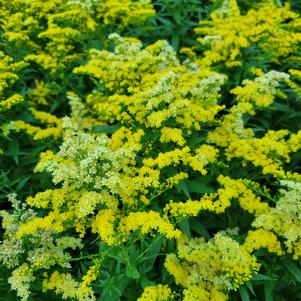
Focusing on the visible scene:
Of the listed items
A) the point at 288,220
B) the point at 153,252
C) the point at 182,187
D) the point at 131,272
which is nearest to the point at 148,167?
the point at 182,187

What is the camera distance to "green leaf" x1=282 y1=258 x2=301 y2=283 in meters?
4.25

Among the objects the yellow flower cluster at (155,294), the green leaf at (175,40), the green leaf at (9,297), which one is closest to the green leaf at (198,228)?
the yellow flower cluster at (155,294)

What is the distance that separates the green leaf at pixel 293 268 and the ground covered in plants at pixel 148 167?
12 mm

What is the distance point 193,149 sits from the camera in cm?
498

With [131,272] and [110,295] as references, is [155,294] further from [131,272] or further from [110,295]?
[110,295]

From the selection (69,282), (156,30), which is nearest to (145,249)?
(69,282)

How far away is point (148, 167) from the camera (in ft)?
13.9

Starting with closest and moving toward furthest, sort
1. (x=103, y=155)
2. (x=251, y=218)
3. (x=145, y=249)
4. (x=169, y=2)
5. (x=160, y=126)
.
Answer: (x=103, y=155), (x=145, y=249), (x=160, y=126), (x=251, y=218), (x=169, y=2)

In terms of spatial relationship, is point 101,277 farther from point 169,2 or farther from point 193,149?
point 169,2

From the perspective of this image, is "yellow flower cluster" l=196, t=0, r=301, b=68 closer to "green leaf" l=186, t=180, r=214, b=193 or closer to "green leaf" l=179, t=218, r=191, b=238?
"green leaf" l=186, t=180, r=214, b=193

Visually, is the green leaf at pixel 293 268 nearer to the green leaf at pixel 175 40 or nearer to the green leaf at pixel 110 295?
the green leaf at pixel 110 295

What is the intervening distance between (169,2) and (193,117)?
384cm

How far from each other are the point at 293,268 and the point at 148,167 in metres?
1.90

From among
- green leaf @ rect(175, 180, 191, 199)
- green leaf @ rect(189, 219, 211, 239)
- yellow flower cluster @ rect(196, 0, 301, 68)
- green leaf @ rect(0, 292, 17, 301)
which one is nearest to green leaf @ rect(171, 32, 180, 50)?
yellow flower cluster @ rect(196, 0, 301, 68)
